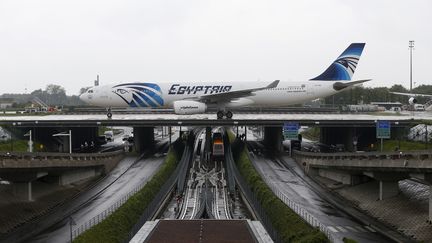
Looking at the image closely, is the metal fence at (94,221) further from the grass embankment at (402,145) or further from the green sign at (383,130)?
the grass embankment at (402,145)

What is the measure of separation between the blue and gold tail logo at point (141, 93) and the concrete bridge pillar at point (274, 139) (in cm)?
1997

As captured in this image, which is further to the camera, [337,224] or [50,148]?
[50,148]

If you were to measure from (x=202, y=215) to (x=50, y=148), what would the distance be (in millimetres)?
49851

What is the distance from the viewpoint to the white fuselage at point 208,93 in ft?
261

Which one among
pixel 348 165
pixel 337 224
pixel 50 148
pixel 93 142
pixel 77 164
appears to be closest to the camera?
pixel 337 224

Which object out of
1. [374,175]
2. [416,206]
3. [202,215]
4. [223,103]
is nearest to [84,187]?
[202,215]

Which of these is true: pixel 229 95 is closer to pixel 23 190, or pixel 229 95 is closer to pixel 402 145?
pixel 402 145

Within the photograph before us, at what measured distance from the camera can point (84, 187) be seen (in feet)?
201

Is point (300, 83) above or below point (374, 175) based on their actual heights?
above

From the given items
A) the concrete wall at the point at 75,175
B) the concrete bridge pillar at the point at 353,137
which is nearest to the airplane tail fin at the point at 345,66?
the concrete bridge pillar at the point at 353,137

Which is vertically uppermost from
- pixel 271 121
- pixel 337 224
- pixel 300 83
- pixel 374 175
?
pixel 300 83

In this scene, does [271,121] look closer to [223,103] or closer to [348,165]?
[223,103]

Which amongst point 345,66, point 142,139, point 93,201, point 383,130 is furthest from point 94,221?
point 345,66

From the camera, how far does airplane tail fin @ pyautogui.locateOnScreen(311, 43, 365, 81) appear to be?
81750 mm
